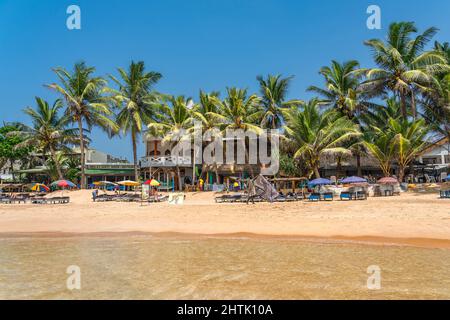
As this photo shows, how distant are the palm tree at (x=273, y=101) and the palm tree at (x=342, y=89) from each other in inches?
120

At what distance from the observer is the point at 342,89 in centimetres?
3184

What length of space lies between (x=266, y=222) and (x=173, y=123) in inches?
870

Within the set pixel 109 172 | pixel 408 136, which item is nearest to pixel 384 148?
pixel 408 136

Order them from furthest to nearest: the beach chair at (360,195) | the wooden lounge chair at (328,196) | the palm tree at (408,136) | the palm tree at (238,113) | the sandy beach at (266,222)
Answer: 1. the palm tree at (238,113)
2. the palm tree at (408,136)
3. the wooden lounge chair at (328,196)
4. the beach chair at (360,195)
5. the sandy beach at (266,222)

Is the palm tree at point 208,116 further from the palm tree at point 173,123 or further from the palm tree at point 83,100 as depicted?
the palm tree at point 83,100

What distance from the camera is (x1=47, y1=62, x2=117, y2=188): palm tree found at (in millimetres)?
31062

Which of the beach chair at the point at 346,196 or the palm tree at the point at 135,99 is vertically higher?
the palm tree at the point at 135,99

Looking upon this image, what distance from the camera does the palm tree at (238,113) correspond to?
29.5 metres

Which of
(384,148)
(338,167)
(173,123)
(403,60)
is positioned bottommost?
(338,167)

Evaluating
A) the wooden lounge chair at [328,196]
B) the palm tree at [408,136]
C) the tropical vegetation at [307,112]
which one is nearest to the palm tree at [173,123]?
the tropical vegetation at [307,112]

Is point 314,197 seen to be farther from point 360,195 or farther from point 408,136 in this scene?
point 408,136

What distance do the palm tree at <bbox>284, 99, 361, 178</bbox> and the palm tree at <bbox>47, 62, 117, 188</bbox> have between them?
1853 cm

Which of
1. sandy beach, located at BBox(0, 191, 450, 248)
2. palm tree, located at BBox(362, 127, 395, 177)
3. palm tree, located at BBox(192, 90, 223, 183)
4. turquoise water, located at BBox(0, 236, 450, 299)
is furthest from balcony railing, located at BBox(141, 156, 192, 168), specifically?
turquoise water, located at BBox(0, 236, 450, 299)
